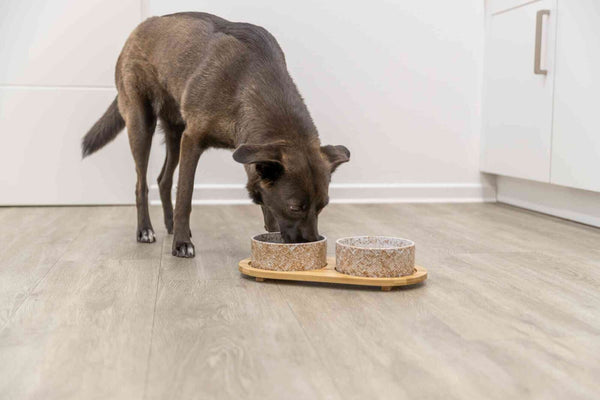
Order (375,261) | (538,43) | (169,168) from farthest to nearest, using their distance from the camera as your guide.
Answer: (538,43), (169,168), (375,261)

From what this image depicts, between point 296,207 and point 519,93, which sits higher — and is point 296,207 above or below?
below

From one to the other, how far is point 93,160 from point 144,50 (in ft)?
Answer: 4.37

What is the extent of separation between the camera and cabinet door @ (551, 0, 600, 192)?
3.32 meters

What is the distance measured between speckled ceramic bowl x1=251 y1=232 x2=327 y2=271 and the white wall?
6.85ft

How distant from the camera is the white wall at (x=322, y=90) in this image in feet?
13.6

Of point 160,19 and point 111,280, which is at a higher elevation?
point 160,19

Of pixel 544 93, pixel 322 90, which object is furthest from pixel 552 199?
pixel 322 90

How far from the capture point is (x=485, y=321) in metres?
1.77

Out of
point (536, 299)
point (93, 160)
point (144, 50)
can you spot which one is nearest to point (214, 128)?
point (144, 50)

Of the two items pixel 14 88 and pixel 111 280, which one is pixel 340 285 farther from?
pixel 14 88

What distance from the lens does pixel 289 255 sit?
7.18ft

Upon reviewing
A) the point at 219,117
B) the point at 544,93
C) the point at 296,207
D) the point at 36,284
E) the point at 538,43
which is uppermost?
the point at 538,43

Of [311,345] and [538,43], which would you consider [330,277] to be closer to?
[311,345]

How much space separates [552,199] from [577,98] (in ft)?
2.07
